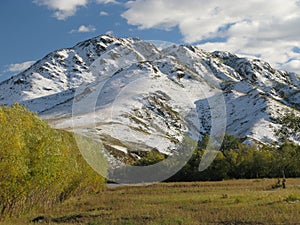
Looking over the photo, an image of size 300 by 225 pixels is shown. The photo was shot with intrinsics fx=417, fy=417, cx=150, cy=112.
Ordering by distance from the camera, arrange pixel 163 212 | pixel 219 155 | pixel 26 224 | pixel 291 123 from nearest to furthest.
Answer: pixel 26 224 < pixel 163 212 < pixel 291 123 < pixel 219 155

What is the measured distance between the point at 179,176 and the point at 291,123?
1969 inches

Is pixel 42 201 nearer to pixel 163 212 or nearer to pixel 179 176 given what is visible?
pixel 163 212

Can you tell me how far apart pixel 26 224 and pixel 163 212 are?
10105 mm

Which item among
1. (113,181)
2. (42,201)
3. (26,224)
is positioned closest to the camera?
(26,224)

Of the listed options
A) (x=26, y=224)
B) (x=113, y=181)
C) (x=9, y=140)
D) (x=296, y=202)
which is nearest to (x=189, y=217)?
(x=296, y=202)

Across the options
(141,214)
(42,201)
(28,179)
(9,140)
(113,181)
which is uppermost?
(9,140)

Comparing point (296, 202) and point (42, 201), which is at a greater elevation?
point (296, 202)

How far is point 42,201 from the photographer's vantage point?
52.8 m

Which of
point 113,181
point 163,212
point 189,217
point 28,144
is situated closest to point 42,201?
point 28,144

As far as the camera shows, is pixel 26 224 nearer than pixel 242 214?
No

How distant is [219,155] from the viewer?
A: 4186 inches

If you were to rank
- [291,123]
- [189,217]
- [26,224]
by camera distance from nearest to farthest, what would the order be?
[189,217] → [26,224] → [291,123]

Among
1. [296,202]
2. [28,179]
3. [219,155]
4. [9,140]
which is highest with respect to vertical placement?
[9,140]

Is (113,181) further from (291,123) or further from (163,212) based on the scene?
(163,212)
